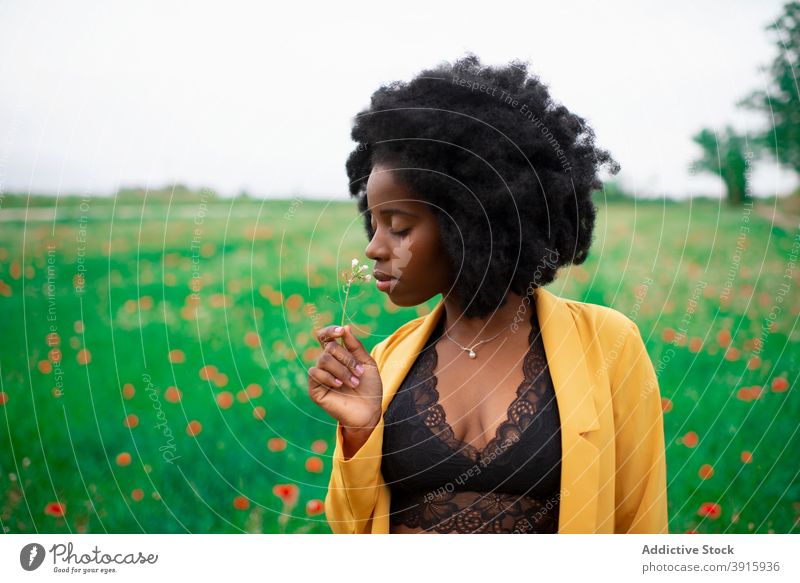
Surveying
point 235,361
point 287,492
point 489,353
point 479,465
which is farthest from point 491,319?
point 235,361

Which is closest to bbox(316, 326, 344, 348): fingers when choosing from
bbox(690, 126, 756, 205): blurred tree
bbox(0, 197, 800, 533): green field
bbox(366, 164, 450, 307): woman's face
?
bbox(366, 164, 450, 307): woman's face

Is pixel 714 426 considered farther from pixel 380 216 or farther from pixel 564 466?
pixel 380 216

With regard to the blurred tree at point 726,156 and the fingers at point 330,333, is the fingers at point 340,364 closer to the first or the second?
the fingers at point 330,333

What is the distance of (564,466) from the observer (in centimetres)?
132

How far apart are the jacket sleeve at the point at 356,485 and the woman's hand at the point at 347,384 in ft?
0.15

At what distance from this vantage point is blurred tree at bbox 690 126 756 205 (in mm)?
1949

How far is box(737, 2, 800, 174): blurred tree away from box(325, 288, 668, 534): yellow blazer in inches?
32.6

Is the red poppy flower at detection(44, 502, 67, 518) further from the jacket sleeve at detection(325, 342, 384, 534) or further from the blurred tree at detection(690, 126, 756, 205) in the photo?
the blurred tree at detection(690, 126, 756, 205)

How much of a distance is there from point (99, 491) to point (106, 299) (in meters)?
0.62

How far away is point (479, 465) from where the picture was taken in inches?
51.9

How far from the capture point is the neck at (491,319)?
147cm
